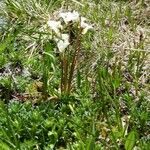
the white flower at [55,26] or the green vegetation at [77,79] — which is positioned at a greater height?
the white flower at [55,26]

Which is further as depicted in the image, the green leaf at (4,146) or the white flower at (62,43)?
the white flower at (62,43)

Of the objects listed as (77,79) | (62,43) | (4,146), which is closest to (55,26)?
(62,43)

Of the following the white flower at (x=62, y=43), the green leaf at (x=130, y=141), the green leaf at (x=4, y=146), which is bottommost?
the green leaf at (x=4, y=146)

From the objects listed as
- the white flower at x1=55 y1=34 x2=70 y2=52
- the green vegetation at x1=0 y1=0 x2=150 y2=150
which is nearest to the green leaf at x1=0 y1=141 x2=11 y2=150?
the green vegetation at x1=0 y1=0 x2=150 y2=150

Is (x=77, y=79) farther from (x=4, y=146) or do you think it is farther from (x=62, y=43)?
(x=4, y=146)

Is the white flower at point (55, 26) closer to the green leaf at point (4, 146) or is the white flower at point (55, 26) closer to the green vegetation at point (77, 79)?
the green vegetation at point (77, 79)

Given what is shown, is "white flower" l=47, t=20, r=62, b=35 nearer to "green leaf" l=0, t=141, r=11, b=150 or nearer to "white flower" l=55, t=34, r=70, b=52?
"white flower" l=55, t=34, r=70, b=52

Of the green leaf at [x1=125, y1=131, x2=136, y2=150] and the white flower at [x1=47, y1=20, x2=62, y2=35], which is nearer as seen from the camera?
the green leaf at [x1=125, y1=131, x2=136, y2=150]

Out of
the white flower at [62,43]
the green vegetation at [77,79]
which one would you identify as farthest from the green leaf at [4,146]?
the white flower at [62,43]
